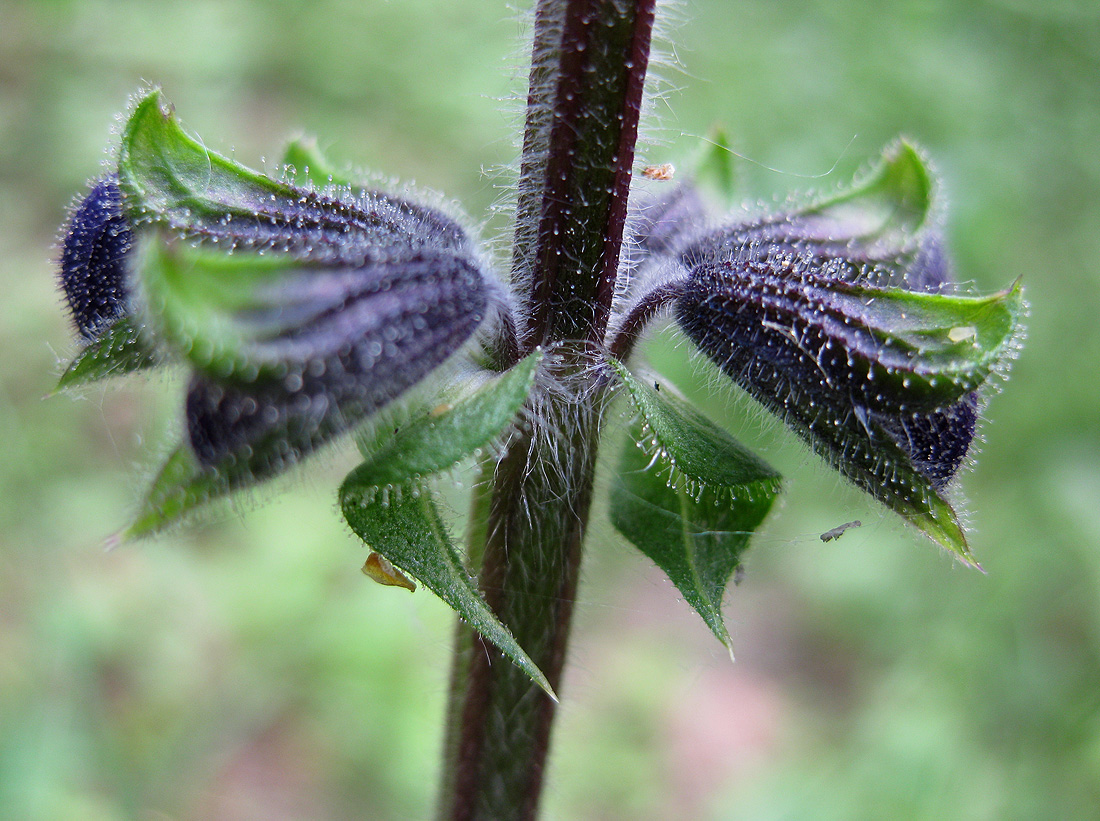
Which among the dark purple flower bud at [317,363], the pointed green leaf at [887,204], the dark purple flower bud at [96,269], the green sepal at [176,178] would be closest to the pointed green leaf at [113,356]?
the dark purple flower bud at [96,269]

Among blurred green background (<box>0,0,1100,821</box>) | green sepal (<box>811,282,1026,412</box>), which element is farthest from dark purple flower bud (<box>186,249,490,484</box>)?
blurred green background (<box>0,0,1100,821</box>)

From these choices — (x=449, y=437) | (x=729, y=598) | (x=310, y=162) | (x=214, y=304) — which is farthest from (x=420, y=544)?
(x=729, y=598)

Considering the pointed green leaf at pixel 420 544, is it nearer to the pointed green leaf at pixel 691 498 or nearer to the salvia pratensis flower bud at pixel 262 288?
the salvia pratensis flower bud at pixel 262 288

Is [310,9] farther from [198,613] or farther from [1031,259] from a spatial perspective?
[1031,259]

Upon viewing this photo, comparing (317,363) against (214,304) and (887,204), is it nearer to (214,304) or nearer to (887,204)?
(214,304)

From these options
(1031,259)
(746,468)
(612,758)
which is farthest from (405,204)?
(1031,259)
